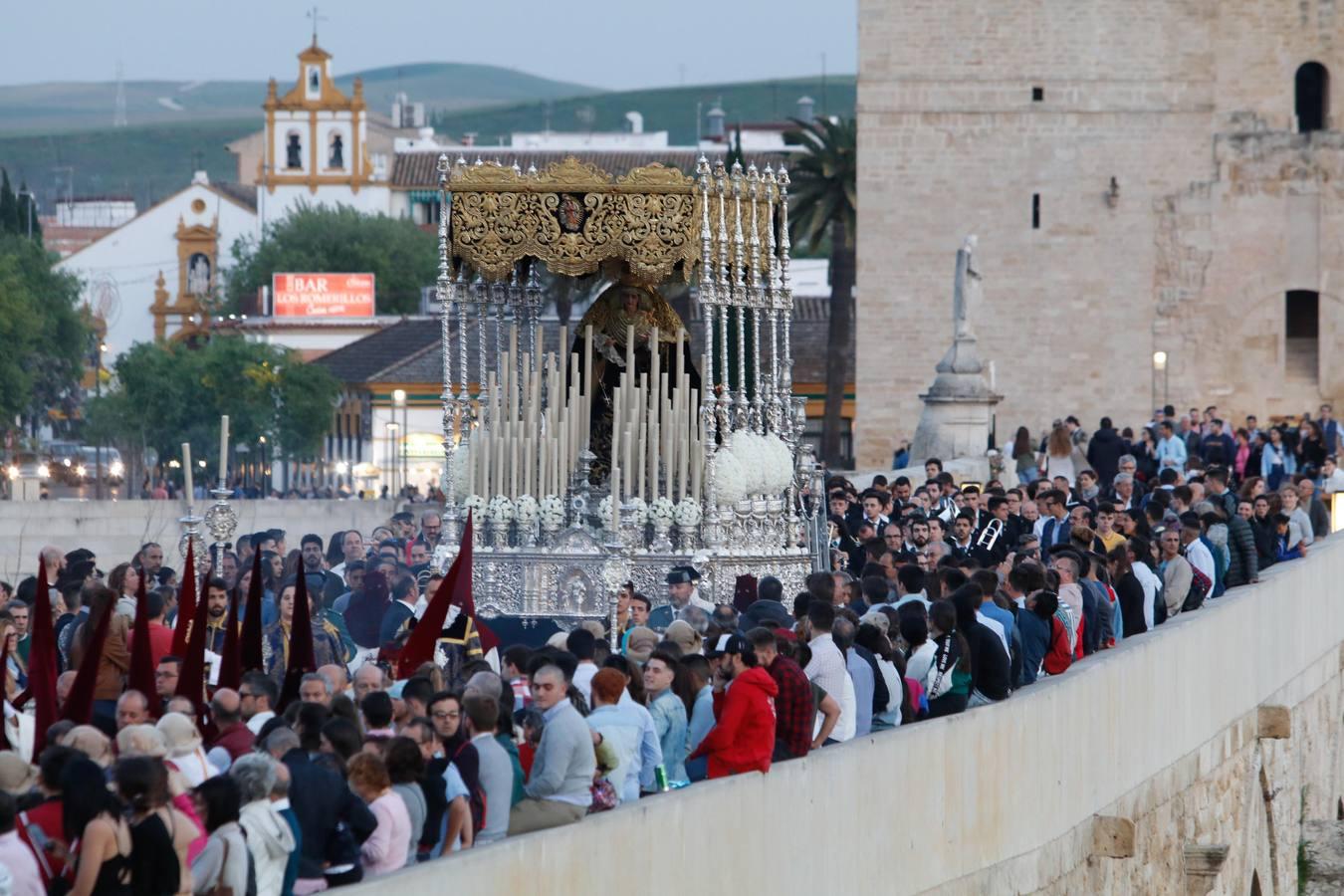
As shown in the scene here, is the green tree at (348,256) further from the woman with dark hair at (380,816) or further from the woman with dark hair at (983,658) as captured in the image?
the woman with dark hair at (380,816)

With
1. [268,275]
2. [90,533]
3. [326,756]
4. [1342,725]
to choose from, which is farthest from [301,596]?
[268,275]

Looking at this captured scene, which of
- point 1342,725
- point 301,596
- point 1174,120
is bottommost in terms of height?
point 1342,725

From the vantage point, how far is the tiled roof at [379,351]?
74.9 meters

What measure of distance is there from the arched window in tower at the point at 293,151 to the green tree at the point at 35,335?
3557 centimetres

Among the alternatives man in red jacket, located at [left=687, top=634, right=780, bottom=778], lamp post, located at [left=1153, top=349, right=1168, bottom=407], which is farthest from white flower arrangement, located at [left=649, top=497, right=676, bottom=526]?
lamp post, located at [left=1153, top=349, right=1168, bottom=407]

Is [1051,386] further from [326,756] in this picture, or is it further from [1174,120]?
[326,756]

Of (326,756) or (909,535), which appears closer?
(326,756)

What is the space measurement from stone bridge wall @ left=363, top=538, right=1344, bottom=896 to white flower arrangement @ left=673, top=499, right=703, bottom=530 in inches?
142

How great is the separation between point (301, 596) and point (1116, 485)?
42.6 feet

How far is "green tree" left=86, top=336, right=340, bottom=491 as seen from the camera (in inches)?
2746

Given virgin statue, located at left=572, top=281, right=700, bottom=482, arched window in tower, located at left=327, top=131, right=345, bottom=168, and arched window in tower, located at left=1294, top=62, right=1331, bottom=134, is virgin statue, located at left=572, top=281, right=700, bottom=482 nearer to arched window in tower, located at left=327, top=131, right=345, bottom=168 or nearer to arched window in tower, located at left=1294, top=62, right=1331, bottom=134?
arched window in tower, located at left=1294, top=62, right=1331, bottom=134

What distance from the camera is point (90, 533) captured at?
103 feet

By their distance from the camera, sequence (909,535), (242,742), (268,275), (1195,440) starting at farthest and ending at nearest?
(268,275) < (1195,440) < (909,535) < (242,742)

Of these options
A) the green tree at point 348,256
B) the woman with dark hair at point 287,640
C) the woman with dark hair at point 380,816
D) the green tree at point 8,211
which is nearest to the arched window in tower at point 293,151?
the green tree at point 348,256
